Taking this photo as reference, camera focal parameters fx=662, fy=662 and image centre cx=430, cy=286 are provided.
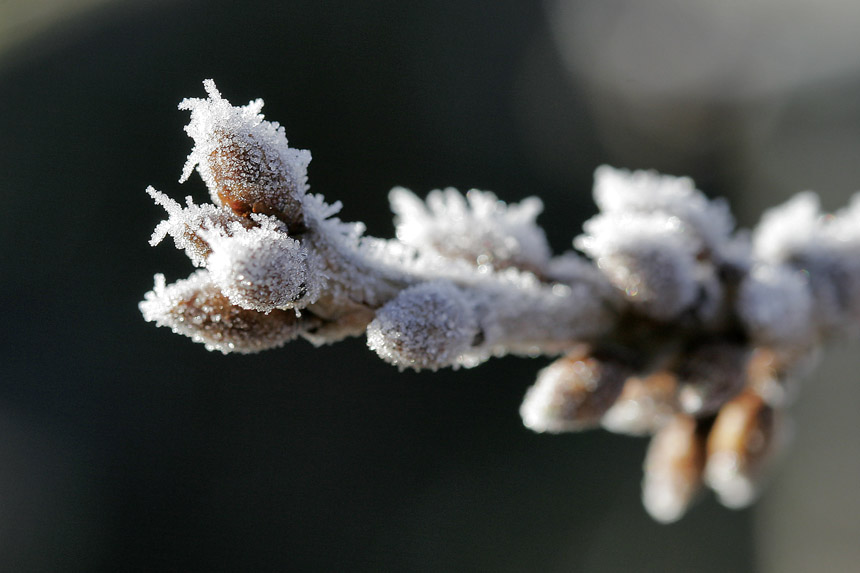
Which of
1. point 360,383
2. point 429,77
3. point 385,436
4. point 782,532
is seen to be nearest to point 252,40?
point 429,77

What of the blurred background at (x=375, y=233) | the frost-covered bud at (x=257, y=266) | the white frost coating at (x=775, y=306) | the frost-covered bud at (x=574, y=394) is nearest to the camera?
the frost-covered bud at (x=257, y=266)

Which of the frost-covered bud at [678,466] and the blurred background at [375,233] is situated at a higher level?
the blurred background at [375,233]

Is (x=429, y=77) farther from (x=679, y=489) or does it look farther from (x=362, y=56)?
(x=679, y=489)

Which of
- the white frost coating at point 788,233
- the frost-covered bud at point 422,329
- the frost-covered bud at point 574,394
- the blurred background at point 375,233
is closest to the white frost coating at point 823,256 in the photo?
the white frost coating at point 788,233

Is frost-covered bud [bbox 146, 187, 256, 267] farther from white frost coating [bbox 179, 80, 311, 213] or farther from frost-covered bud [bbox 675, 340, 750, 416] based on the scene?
frost-covered bud [bbox 675, 340, 750, 416]

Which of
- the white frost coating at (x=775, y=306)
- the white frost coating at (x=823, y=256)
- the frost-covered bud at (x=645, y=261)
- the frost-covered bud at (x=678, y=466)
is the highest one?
the white frost coating at (x=823, y=256)

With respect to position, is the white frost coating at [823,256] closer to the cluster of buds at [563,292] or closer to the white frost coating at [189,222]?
the cluster of buds at [563,292]

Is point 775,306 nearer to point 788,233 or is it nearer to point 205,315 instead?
point 788,233

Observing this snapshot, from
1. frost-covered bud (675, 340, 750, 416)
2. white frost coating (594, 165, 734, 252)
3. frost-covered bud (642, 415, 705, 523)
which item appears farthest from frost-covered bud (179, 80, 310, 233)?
frost-covered bud (642, 415, 705, 523)
